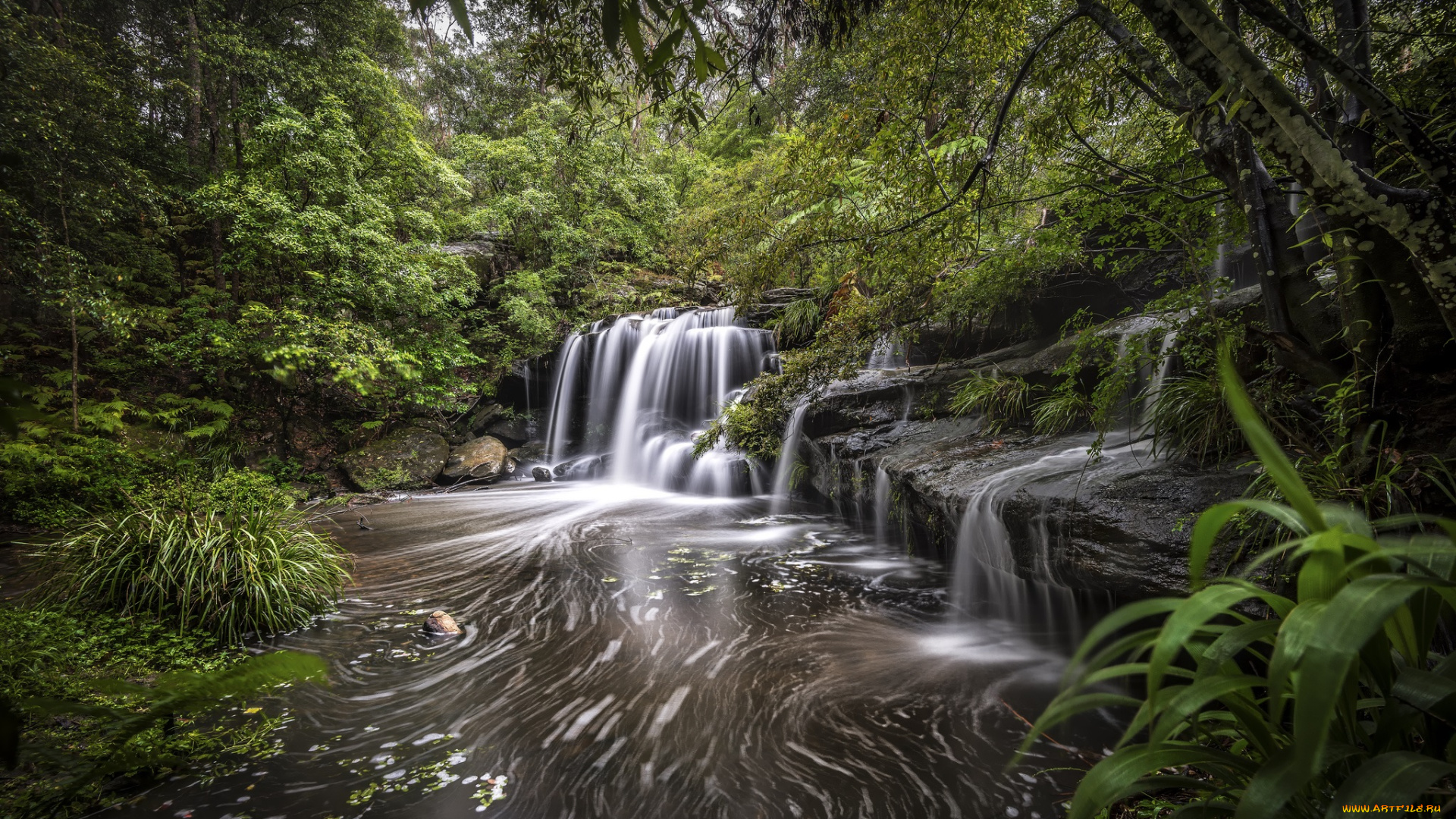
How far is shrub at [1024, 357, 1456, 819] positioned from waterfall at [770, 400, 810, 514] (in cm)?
688

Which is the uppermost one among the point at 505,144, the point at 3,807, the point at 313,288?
the point at 505,144

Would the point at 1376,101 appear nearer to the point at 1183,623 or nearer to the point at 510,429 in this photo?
the point at 1183,623

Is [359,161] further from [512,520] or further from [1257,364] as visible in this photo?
[1257,364]

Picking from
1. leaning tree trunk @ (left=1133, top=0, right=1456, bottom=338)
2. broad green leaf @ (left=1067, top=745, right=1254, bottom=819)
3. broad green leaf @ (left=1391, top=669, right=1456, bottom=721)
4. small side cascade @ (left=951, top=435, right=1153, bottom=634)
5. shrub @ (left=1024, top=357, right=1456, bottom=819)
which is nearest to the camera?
shrub @ (left=1024, top=357, right=1456, bottom=819)

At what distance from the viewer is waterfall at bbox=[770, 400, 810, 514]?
8.54 metres

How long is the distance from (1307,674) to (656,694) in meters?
3.37

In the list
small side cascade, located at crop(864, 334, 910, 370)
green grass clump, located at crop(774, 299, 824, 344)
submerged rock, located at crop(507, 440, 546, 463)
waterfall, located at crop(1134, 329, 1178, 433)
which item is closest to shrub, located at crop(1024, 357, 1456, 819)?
waterfall, located at crop(1134, 329, 1178, 433)

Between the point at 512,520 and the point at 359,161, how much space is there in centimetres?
742

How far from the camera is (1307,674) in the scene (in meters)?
0.83

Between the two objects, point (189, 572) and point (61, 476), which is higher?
point (61, 476)

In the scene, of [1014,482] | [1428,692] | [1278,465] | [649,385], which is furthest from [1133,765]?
[649,385]

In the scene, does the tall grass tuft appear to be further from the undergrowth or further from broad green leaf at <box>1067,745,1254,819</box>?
broad green leaf at <box>1067,745,1254,819</box>

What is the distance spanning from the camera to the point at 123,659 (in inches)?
129

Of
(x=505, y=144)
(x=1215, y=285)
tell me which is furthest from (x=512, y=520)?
(x=505, y=144)
